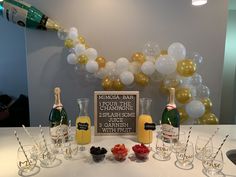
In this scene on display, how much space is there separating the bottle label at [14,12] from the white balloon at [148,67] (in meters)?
1.44

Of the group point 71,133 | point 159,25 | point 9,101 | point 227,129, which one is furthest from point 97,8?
point 9,101

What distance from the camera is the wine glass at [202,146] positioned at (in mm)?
1163

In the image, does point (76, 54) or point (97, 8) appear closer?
point (76, 54)

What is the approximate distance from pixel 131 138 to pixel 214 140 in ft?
1.66

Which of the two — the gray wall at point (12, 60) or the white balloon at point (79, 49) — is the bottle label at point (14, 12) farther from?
the gray wall at point (12, 60)

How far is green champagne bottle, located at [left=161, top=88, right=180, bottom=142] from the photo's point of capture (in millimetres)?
1265

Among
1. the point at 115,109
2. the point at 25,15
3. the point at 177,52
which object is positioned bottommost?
the point at 115,109

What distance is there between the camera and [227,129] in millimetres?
1583

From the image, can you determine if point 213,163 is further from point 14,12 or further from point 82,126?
point 14,12

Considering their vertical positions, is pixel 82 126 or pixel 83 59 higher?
pixel 83 59

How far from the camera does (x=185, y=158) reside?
1.11 m

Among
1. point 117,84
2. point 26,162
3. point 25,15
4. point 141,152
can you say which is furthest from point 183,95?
point 25,15

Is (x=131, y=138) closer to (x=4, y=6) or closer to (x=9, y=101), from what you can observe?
(x=4, y=6)

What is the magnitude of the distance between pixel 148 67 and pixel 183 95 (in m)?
0.47
